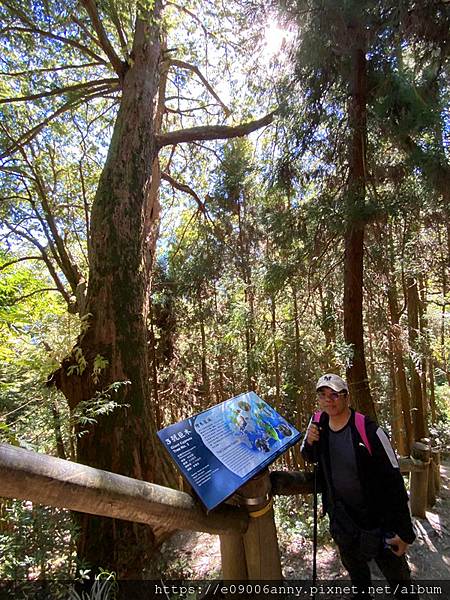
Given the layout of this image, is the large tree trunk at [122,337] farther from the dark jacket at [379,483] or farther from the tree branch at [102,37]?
the dark jacket at [379,483]

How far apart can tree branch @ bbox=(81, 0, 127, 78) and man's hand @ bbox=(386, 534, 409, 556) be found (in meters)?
5.80

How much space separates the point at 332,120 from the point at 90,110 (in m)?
6.40

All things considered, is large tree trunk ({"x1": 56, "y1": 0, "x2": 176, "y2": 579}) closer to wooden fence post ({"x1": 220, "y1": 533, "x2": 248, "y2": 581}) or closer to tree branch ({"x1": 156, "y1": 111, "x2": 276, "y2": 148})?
tree branch ({"x1": 156, "y1": 111, "x2": 276, "y2": 148})

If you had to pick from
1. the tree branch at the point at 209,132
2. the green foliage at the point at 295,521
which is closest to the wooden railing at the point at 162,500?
the green foliage at the point at 295,521

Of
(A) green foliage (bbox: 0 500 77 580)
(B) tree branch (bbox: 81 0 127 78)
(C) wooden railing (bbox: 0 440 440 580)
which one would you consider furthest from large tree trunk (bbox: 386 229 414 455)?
(B) tree branch (bbox: 81 0 127 78)

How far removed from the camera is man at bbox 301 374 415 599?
1.88 metres

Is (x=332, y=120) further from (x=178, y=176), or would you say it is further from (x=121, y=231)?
(x=178, y=176)

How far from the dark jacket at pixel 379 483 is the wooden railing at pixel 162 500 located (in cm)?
20

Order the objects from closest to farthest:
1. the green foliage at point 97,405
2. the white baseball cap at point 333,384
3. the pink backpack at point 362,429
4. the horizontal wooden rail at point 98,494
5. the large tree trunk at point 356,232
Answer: the horizontal wooden rail at point 98,494, the pink backpack at point 362,429, the white baseball cap at point 333,384, the green foliage at point 97,405, the large tree trunk at point 356,232

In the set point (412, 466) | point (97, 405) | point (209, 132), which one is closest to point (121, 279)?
point (97, 405)

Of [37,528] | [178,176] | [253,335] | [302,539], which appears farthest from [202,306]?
[37,528]

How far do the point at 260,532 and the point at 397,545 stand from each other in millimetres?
765

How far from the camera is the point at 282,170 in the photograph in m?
4.72

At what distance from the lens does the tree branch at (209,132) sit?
519 centimetres
